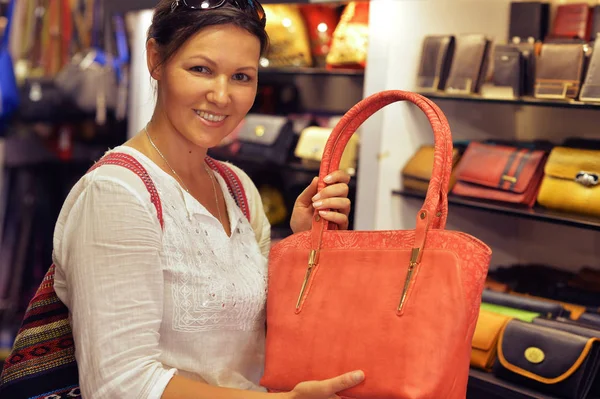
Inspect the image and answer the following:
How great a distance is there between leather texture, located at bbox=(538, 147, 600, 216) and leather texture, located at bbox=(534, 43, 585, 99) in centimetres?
20

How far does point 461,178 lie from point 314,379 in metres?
1.54

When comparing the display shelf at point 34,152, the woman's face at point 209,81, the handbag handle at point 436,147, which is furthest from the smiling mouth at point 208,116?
the display shelf at point 34,152

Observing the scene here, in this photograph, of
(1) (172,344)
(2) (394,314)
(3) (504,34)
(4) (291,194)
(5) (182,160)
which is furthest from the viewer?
(4) (291,194)

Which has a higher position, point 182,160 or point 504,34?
point 504,34

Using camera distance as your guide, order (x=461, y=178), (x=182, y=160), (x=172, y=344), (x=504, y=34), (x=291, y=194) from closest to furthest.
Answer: (x=172, y=344), (x=182, y=160), (x=461, y=178), (x=504, y=34), (x=291, y=194)

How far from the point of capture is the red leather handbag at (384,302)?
1312mm

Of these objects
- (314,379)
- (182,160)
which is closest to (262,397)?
(314,379)

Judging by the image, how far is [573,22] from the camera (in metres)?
2.71

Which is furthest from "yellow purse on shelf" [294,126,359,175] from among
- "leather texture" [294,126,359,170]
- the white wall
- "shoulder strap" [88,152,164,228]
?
"shoulder strap" [88,152,164,228]

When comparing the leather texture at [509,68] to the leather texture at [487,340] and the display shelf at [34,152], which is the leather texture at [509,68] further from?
the display shelf at [34,152]

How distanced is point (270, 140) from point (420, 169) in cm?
103

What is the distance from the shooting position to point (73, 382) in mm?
1496

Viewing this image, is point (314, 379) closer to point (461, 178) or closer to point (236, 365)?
point (236, 365)

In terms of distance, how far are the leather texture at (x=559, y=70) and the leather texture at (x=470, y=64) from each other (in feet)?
0.86
